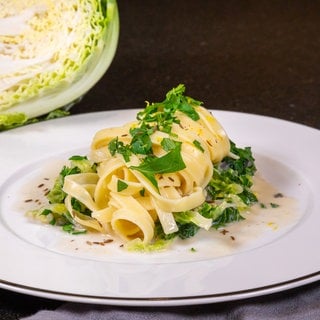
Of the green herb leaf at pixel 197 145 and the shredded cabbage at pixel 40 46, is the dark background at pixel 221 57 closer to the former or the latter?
the shredded cabbage at pixel 40 46

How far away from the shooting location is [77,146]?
10.9 feet

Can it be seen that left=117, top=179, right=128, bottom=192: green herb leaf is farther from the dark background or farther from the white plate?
the dark background

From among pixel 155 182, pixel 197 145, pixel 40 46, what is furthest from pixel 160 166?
pixel 40 46

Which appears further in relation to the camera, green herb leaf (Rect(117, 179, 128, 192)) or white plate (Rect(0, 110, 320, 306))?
green herb leaf (Rect(117, 179, 128, 192))

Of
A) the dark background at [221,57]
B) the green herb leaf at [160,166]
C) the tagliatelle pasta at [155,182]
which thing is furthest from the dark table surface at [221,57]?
the green herb leaf at [160,166]

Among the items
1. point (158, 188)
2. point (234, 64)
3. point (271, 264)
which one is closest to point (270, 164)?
point (158, 188)

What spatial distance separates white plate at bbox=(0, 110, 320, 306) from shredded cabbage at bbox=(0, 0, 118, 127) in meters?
0.56

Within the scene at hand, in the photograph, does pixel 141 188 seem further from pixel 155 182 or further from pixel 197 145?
pixel 197 145

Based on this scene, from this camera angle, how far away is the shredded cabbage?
3625mm

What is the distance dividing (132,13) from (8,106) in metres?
A: 2.23

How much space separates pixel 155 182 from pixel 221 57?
2430 millimetres

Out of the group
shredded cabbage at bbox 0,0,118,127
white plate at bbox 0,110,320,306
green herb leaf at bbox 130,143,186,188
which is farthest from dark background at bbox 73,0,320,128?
green herb leaf at bbox 130,143,186,188

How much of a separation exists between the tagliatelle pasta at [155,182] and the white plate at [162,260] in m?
0.09

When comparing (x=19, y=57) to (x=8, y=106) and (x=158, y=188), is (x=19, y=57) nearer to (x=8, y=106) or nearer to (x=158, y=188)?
(x=8, y=106)
